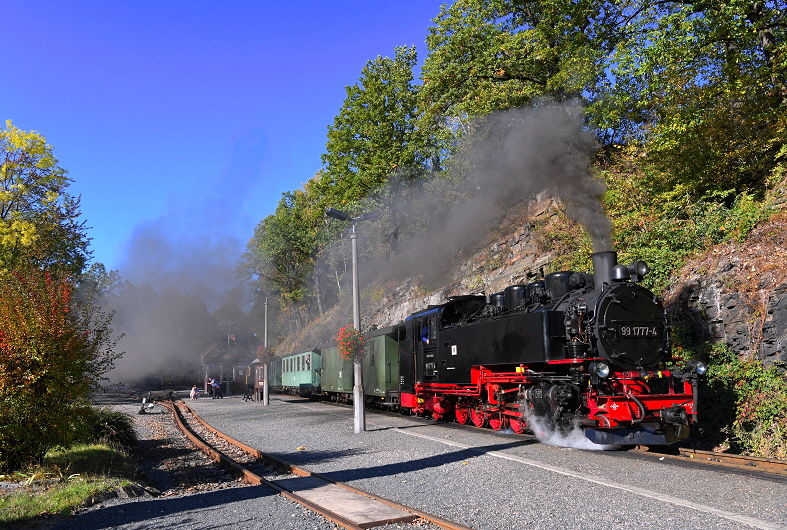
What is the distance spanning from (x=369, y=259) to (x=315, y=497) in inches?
1311

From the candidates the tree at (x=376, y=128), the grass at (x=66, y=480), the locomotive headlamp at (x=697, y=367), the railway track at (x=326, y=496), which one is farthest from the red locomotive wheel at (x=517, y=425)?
the tree at (x=376, y=128)

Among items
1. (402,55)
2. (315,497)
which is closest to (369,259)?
(402,55)

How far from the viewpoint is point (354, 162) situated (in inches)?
1250

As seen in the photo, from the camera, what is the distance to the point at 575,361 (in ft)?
29.7

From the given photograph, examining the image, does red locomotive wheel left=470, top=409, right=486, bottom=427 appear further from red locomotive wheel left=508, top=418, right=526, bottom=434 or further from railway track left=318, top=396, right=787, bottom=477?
railway track left=318, top=396, right=787, bottom=477

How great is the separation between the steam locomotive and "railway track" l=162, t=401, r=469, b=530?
4.23m

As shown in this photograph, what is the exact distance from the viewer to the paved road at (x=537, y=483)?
17.0ft

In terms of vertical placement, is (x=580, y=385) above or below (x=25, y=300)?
below

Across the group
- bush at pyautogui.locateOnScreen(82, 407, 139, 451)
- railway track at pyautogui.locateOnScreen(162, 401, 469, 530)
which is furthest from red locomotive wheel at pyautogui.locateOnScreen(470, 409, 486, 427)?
bush at pyautogui.locateOnScreen(82, 407, 139, 451)

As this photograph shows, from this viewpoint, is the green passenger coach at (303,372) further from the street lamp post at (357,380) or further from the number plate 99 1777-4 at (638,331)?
the number plate 99 1777-4 at (638,331)

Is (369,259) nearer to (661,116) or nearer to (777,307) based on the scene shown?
(661,116)

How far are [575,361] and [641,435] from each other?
1432 millimetres

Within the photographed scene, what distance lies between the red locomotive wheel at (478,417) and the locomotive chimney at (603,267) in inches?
166

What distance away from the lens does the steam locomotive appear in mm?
8766
